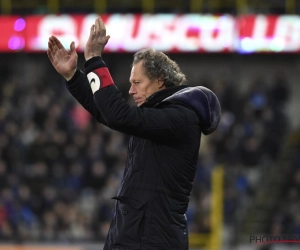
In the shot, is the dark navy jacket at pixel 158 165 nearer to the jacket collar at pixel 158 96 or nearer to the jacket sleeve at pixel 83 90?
the jacket collar at pixel 158 96

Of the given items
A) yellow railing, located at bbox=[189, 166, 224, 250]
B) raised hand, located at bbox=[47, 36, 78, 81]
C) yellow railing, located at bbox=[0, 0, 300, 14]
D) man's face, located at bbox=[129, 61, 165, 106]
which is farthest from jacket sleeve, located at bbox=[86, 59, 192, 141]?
yellow railing, located at bbox=[0, 0, 300, 14]

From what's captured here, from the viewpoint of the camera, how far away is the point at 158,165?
3.79m

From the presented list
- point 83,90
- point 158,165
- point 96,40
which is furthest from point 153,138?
point 83,90

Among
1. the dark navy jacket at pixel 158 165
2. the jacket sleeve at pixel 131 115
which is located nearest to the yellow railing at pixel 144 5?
the dark navy jacket at pixel 158 165

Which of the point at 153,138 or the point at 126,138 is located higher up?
the point at 153,138

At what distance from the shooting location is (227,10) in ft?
49.8

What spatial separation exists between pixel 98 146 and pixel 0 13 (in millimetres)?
3322

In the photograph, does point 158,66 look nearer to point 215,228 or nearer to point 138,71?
point 138,71

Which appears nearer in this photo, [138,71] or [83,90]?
[138,71]

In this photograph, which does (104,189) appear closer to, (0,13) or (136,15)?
(136,15)

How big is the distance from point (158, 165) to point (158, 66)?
0.46 metres

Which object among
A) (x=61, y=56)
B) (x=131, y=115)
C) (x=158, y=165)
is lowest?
(x=158, y=165)

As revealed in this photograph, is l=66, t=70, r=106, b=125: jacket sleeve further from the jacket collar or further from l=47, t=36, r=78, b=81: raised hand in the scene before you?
the jacket collar

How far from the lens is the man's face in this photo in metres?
3.89
